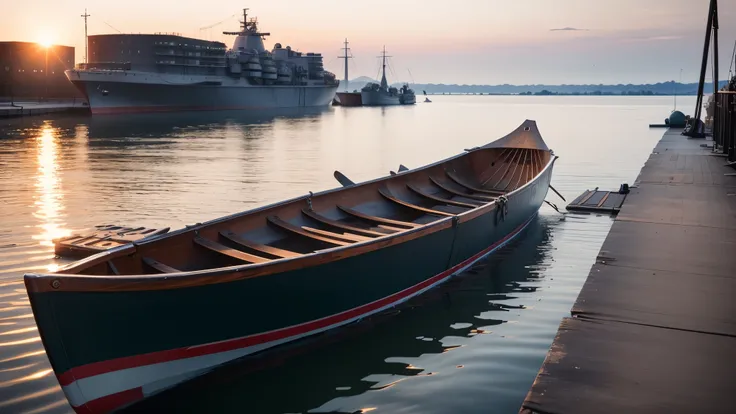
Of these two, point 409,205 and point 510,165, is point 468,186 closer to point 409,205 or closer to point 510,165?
point 510,165

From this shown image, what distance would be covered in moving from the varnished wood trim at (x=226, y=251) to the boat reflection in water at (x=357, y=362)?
109 centimetres

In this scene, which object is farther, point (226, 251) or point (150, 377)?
point (226, 251)

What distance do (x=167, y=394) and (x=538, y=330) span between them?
458 cm

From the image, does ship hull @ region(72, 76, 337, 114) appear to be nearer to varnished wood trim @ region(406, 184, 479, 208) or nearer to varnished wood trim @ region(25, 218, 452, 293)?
varnished wood trim @ region(406, 184, 479, 208)

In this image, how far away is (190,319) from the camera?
637cm

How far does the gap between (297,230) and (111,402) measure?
3.73 metres

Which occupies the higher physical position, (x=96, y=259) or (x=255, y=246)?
(x=96, y=259)

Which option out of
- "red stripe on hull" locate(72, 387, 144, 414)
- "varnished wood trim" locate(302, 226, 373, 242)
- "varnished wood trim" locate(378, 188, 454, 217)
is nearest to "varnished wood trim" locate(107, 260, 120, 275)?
"red stripe on hull" locate(72, 387, 144, 414)

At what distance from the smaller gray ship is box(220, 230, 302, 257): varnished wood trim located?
139 metres

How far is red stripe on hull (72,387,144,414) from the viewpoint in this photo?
5.91 m

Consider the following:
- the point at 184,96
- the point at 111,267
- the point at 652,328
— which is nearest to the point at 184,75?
the point at 184,96

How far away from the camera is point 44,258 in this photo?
1111 centimetres

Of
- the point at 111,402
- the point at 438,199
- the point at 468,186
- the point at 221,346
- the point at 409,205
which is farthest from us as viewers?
the point at 468,186

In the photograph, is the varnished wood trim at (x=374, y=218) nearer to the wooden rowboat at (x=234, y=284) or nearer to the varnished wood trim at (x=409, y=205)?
the wooden rowboat at (x=234, y=284)
